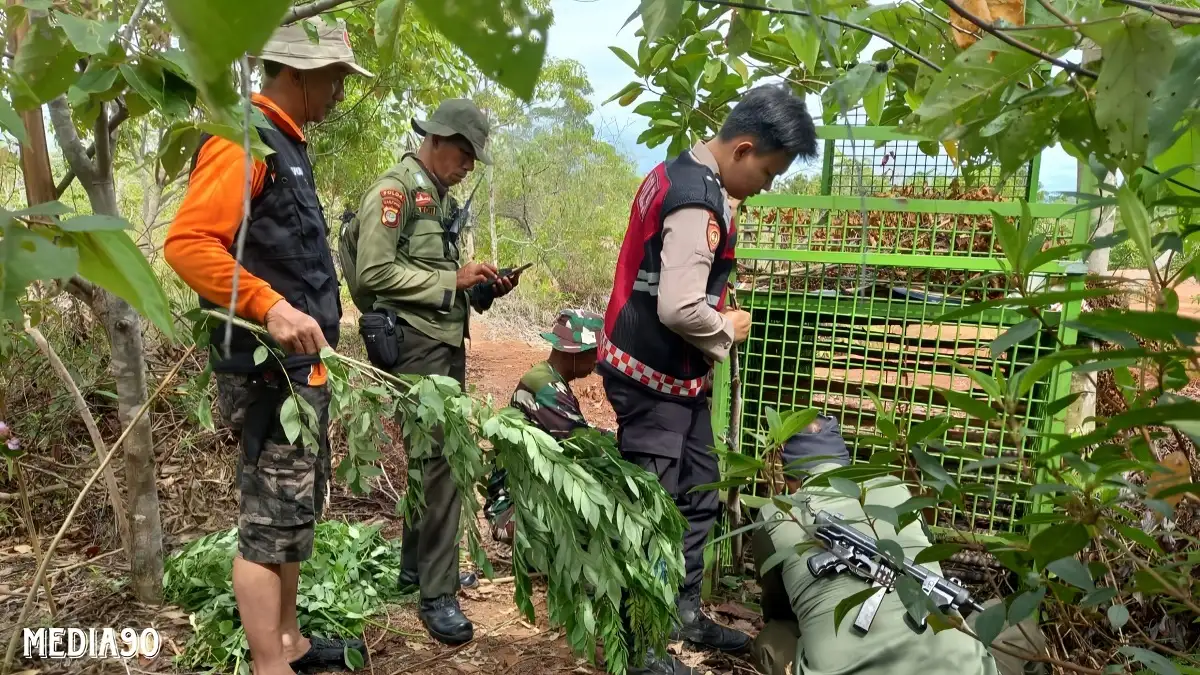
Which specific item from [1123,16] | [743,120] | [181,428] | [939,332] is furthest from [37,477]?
[1123,16]

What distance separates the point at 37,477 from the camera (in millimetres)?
3244

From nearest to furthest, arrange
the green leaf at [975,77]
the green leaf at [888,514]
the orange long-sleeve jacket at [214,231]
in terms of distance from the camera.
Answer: the green leaf at [975,77], the green leaf at [888,514], the orange long-sleeve jacket at [214,231]

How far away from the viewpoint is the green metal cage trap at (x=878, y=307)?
2.61 meters

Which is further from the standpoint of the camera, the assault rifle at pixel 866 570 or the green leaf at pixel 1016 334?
the assault rifle at pixel 866 570

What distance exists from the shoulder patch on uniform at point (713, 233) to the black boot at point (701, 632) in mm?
1265

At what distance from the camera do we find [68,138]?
1926 millimetres

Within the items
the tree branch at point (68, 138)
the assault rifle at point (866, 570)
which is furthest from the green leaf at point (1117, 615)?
the tree branch at point (68, 138)

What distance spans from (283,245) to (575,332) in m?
1.63

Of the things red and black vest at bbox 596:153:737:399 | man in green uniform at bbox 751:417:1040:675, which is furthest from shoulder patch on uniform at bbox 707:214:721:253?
man in green uniform at bbox 751:417:1040:675

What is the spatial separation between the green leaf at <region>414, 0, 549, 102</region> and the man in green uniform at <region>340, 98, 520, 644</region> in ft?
7.69

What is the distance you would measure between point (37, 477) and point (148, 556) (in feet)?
4.23

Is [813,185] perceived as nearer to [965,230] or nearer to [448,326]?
[965,230]

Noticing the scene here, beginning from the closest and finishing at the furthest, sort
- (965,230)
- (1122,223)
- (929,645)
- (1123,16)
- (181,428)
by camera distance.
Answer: (1123,16) → (1122,223) → (929,645) → (965,230) → (181,428)

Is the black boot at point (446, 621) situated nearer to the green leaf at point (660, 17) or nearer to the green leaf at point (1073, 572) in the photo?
the green leaf at point (1073, 572)
